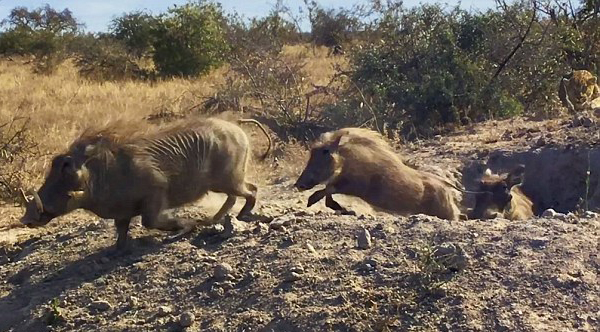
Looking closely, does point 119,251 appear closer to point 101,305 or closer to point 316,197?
point 101,305

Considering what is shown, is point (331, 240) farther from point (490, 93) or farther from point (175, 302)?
point (490, 93)

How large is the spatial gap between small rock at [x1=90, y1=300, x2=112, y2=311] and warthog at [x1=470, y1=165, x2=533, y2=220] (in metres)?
4.00

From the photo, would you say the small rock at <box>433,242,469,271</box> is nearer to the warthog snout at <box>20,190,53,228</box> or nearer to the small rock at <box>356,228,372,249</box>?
the small rock at <box>356,228,372,249</box>

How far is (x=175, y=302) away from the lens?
511 centimetres

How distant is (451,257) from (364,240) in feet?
1.94

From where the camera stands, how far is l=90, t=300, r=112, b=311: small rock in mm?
5227

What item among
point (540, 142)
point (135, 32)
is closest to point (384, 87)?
point (540, 142)

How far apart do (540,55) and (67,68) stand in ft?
52.0

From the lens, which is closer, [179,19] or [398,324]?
[398,324]

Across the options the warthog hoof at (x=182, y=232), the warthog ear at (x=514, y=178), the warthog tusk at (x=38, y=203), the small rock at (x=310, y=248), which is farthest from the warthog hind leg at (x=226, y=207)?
the warthog ear at (x=514, y=178)

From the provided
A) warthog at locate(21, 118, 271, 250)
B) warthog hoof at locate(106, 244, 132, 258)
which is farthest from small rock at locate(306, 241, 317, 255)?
warthog hoof at locate(106, 244, 132, 258)

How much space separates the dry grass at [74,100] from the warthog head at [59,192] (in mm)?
3362

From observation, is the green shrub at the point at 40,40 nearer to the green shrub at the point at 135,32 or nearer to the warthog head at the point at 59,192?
the green shrub at the point at 135,32

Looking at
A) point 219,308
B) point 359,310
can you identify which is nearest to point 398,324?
point 359,310
